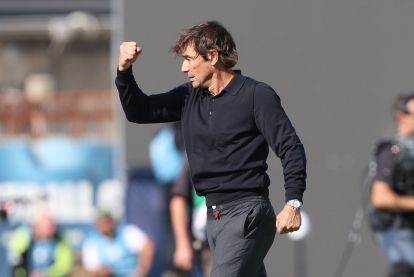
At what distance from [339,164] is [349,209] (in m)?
0.42

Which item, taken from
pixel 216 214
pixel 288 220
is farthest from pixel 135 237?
pixel 288 220

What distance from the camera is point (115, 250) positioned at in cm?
1081

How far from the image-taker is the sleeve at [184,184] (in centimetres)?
939

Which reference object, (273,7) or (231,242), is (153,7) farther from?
(231,242)

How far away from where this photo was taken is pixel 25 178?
41.2 ft

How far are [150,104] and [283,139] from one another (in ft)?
2.60

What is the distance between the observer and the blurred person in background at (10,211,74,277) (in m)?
11.3

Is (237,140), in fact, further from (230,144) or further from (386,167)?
(386,167)

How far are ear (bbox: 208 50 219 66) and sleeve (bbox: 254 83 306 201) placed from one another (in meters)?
0.30

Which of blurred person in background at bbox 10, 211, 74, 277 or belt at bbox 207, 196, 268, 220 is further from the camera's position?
blurred person in background at bbox 10, 211, 74, 277

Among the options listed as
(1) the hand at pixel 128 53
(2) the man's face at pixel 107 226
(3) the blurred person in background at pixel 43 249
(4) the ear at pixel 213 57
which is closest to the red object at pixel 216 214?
(4) the ear at pixel 213 57

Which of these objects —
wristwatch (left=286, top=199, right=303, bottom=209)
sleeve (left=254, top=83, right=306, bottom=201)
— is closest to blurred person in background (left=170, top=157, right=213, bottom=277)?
sleeve (left=254, top=83, right=306, bottom=201)

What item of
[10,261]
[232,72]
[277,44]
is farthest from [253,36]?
[232,72]

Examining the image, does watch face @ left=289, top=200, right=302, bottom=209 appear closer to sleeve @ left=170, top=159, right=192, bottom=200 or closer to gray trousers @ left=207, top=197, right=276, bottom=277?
gray trousers @ left=207, top=197, right=276, bottom=277
